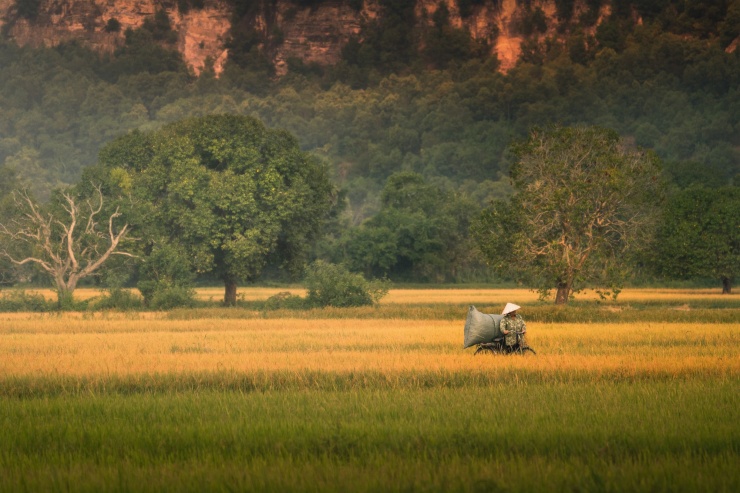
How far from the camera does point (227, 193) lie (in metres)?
52.2

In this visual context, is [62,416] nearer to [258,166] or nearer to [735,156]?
[258,166]

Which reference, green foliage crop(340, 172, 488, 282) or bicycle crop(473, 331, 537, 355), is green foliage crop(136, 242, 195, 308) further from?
green foliage crop(340, 172, 488, 282)

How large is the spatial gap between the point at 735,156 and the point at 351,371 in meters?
147

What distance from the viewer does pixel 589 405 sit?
1736cm

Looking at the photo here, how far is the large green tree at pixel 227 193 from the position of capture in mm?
52250

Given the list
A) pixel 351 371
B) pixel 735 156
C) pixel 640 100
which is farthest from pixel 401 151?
pixel 351 371

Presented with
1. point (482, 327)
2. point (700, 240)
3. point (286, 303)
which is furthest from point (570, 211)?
point (700, 240)

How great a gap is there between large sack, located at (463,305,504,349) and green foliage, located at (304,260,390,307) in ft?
78.7

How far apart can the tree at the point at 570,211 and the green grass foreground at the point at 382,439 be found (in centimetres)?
2523

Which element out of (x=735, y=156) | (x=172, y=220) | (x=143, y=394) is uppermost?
(x=735, y=156)

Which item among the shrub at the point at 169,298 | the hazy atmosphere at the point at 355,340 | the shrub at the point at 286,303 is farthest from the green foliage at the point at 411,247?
the shrub at the point at 169,298

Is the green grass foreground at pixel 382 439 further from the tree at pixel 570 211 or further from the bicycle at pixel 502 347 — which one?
the tree at pixel 570 211

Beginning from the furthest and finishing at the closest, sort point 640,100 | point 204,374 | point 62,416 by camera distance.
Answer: point 640,100 → point 204,374 → point 62,416

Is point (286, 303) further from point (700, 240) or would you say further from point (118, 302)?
point (700, 240)
